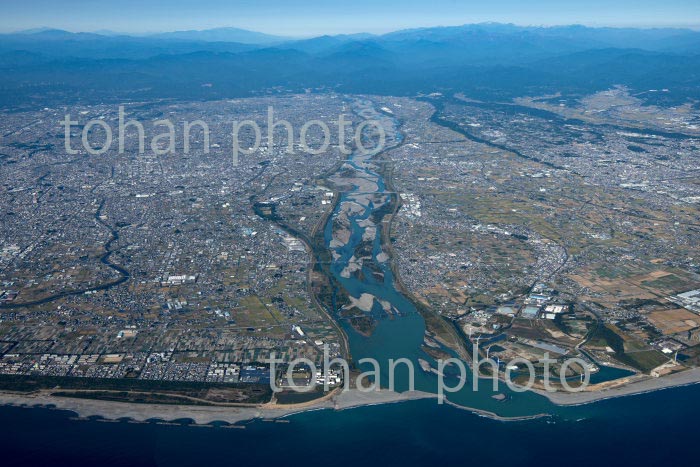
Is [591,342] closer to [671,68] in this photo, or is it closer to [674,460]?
[674,460]

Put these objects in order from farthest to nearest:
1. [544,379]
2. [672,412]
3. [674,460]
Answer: [544,379] < [672,412] < [674,460]

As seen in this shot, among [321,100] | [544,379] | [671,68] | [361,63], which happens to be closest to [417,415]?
[544,379]

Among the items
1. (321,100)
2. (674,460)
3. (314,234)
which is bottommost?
(674,460)

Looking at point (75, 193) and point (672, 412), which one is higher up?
point (75, 193)

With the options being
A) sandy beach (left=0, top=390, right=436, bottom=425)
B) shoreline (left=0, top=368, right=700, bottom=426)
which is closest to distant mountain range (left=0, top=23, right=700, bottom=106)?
shoreline (left=0, top=368, right=700, bottom=426)

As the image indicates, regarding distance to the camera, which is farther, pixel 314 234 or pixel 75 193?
pixel 75 193

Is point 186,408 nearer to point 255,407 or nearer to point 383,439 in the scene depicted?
point 255,407

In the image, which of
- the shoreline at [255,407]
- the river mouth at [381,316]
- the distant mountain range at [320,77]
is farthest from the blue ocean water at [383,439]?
the distant mountain range at [320,77]

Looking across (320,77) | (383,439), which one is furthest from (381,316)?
(320,77)

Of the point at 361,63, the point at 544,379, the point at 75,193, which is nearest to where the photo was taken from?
the point at 544,379
